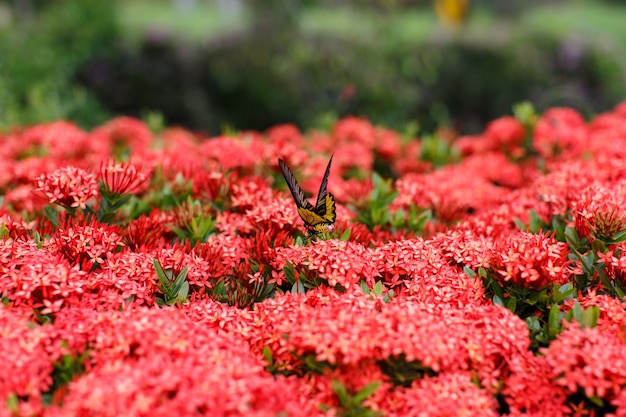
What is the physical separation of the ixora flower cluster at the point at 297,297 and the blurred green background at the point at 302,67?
5.10 metres

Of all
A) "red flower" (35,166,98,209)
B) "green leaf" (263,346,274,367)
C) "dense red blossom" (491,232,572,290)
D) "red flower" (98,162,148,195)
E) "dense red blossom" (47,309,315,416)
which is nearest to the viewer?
"dense red blossom" (47,309,315,416)

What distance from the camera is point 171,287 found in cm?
241

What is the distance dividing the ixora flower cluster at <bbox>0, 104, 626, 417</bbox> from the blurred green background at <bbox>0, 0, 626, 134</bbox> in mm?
5099

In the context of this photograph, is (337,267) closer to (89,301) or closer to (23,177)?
(89,301)

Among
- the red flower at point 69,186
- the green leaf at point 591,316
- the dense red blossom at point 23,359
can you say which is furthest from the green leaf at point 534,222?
the dense red blossom at point 23,359

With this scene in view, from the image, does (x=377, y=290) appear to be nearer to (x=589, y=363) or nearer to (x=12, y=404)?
(x=589, y=363)

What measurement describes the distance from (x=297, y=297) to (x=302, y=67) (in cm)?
687

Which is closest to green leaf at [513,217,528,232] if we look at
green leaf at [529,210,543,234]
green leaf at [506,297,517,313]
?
green leaf at [529,210,543,234]

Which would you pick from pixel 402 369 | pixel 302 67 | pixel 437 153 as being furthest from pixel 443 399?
pixel 302 67

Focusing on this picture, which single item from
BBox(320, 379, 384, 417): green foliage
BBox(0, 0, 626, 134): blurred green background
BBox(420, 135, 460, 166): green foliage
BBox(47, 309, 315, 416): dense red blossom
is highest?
BBox(0, 0, 626, 134): blurred green background

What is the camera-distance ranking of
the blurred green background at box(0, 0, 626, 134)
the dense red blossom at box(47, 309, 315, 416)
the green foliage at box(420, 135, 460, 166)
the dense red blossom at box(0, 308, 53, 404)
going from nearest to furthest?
the dense red blossom at box(47, 309, 315, 416) → the dense red blossom at box(0, 308, 53, 404) → the green foliage at box(420, 135, 460, 166) → the blurred green background at box(0, 0, 626, 134)

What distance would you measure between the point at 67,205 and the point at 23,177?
3.12 ft

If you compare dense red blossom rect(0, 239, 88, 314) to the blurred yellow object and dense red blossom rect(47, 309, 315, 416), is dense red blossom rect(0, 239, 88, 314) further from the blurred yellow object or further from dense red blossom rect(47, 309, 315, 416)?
the blurred yellow object

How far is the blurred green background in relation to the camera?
866cm
